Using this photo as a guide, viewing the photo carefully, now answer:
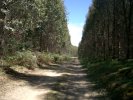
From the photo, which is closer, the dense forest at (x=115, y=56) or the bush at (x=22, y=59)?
the dense forest at (x=115, y=56)

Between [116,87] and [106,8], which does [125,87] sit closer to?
[116,87]

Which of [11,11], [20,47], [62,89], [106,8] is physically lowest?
[62,89]

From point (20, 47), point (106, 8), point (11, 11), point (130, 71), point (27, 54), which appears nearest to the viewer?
point (130, 71)

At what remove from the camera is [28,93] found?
1858 centimetres

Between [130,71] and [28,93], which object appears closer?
[28,93]

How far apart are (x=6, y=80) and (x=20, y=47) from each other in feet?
47.2

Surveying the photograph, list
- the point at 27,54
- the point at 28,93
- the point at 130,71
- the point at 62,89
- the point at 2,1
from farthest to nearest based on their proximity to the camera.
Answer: the point at 27,54, the point at 2,1, the point at 130,71, the point at 62,89, the point at 28,93

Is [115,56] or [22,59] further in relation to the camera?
[115,56]

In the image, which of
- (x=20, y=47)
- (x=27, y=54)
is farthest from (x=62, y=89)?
(x=20, y=47)

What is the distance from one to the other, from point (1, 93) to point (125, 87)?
6815 mm

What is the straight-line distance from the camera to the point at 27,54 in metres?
35.2

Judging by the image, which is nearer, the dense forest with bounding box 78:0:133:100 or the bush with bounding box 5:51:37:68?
the dense forest with bounding box 78:0:133:100

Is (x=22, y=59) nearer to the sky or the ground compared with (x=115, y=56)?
nearer to the sky

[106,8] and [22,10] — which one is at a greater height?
[106,8]
